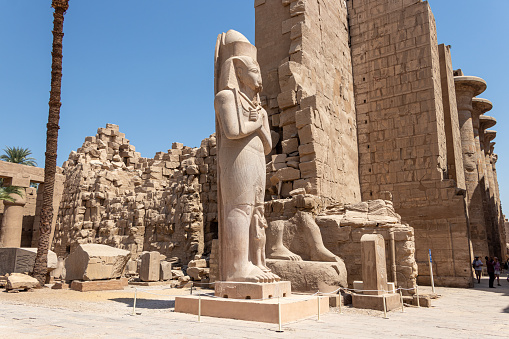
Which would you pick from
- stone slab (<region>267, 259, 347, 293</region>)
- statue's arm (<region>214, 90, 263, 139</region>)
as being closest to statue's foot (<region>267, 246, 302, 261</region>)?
stone slab (<region>267, 259, 347, 293</region>)

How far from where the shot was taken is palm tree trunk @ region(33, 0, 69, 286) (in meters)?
10.2

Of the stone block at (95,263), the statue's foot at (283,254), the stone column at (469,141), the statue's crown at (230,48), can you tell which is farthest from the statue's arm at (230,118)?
the stone column at (469,141)

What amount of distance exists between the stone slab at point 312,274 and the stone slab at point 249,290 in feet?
4.76

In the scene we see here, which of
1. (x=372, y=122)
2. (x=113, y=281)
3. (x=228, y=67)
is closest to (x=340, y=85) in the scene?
(x=372, y=122)

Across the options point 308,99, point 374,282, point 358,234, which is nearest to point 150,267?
point 358,234

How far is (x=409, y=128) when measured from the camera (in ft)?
41.1

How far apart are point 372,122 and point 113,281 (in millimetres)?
9334

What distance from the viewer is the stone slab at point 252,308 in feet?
14.2

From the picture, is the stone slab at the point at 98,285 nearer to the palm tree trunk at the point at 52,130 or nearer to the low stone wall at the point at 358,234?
the palm tree trunk at the point at 52,130

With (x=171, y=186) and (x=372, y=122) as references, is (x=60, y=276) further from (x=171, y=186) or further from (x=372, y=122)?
(x=372, y=122)

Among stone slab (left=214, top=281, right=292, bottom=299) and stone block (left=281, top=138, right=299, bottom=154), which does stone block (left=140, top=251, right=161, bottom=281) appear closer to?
stone block (left=281, top=138, right=299, bottom=154)

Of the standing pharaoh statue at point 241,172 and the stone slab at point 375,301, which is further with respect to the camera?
the stone slab at point 375,301

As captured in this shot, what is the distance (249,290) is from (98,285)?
5575 millimetres

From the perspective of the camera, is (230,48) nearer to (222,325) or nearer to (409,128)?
(222,325)
